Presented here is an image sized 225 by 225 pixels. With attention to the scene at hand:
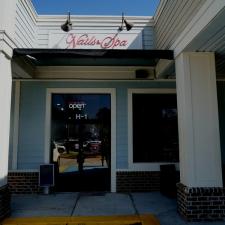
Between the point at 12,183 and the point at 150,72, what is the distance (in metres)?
4.81

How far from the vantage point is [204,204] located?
15.9 ft

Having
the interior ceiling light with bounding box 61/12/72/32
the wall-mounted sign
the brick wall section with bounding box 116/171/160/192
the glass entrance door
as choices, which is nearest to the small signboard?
the glass entrance door

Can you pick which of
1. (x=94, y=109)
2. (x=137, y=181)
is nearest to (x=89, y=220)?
(x=137, y=181)

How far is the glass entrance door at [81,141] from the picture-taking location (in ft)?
24.5

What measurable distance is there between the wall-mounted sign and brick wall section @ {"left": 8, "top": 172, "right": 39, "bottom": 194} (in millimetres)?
3494

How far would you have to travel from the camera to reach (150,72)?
7609mm

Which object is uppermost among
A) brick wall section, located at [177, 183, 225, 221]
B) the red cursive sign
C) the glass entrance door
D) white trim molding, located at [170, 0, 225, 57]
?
the red cursive sign

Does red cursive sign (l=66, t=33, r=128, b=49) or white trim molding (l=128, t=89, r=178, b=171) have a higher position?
red cursive sign (l=66, t=33, r=128, b=49)

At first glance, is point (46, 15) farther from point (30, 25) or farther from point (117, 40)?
point (117, 40)

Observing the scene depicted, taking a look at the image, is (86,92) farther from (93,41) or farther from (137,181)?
(137,181)

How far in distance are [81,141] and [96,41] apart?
9.09 feet

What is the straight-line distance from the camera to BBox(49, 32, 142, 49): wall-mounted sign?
23.3 ft

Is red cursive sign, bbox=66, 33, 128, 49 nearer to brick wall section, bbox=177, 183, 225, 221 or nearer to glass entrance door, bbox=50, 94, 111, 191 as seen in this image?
glass entrance door, bbox=50, 94, 111, 191

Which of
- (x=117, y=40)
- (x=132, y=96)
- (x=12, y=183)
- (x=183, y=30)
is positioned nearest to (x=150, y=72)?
(x=132, y=96)
